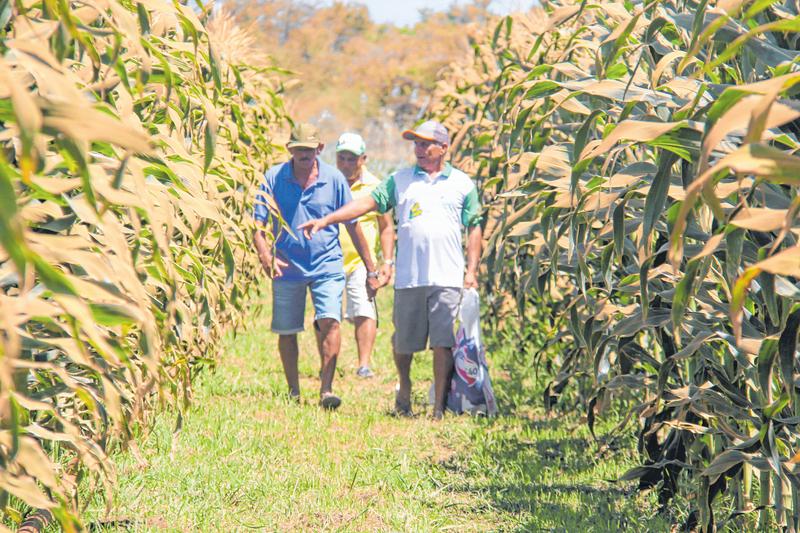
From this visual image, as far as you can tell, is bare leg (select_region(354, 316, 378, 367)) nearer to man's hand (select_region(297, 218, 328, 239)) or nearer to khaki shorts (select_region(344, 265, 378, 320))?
khaki shorts (select_region(344, 265, 378, 320))

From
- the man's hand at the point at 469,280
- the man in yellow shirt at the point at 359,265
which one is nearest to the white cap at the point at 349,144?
the man in yellow shirt at the point at 359,265

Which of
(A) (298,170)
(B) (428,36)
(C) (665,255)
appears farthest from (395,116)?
(C) (665,255)

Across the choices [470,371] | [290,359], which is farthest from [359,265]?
[470,371]

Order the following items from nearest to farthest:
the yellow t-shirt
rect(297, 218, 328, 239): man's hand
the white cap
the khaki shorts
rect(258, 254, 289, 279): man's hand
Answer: rect(297, 218, 328, 239): man's hand
rect(258, 254, 289, 279): man's hand
the white cap
the khaki shorts
the yellow t-shirt

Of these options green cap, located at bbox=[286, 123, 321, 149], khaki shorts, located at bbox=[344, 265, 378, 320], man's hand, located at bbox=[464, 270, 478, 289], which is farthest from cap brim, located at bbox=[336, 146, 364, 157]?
man's hand, located at bbox=[464, 270, 478, 289]

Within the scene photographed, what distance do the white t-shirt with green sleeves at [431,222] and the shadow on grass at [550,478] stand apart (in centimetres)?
103

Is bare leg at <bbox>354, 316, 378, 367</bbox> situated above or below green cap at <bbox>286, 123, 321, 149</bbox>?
below

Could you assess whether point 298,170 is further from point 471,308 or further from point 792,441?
point 792,441

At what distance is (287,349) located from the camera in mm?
6816

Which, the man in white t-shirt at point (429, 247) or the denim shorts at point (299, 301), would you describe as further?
the denim shorts at point (299, 301)

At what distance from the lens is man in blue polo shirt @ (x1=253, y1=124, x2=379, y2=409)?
22.5ft

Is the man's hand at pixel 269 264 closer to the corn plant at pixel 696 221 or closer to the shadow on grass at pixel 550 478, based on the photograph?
the shadow on grass at pixel 550 478

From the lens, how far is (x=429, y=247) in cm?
656

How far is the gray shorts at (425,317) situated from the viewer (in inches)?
261
